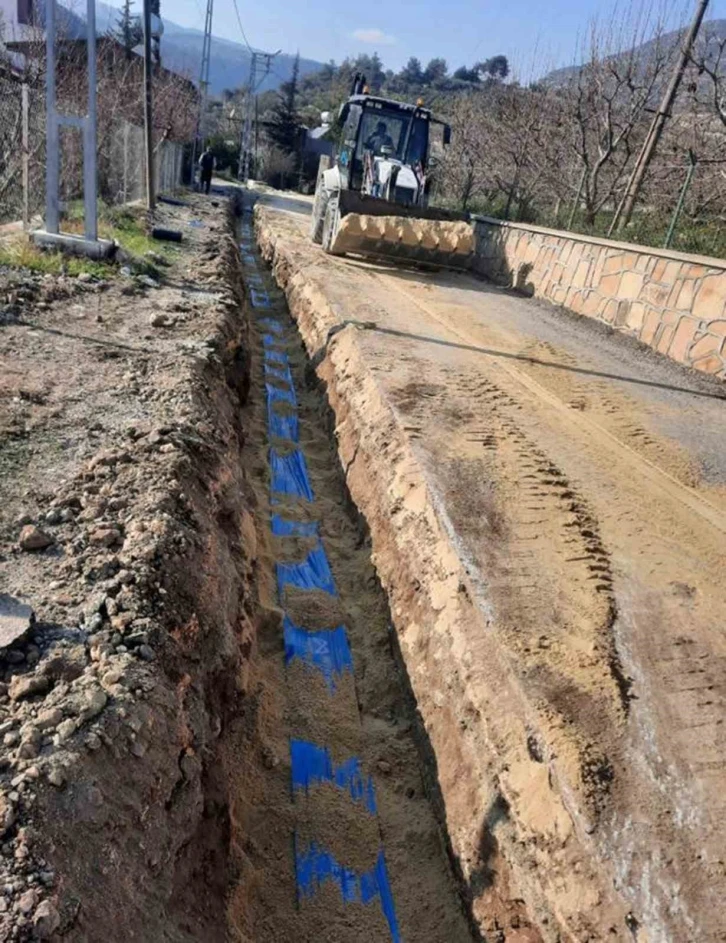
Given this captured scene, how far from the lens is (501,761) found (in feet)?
10.2

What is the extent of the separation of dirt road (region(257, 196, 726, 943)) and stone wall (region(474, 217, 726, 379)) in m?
1.29

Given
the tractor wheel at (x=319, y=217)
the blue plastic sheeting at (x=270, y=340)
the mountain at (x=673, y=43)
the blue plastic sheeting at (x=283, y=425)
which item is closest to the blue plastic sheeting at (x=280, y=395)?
the blue plastic sheeting at (x=283, y=425)

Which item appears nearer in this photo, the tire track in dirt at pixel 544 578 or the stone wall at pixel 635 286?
the tire track in dirt at pixel 544 578

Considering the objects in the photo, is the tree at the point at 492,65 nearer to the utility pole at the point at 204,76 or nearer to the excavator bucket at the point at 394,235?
the utility pole at the point at 204,76

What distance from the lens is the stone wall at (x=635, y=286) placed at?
27.9ft

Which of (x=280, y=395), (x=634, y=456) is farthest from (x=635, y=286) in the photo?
(x=280, y=395)

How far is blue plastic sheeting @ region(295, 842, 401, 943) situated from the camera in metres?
3.08

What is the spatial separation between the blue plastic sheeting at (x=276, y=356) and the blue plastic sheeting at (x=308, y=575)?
15.3ft

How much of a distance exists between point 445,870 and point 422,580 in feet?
5.25

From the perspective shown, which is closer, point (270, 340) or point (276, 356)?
point (276, 356)

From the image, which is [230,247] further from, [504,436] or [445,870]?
[445,870]

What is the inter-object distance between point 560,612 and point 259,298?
1052cm

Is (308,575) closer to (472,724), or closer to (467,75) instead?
(472,724)

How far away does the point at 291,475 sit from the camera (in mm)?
6430
